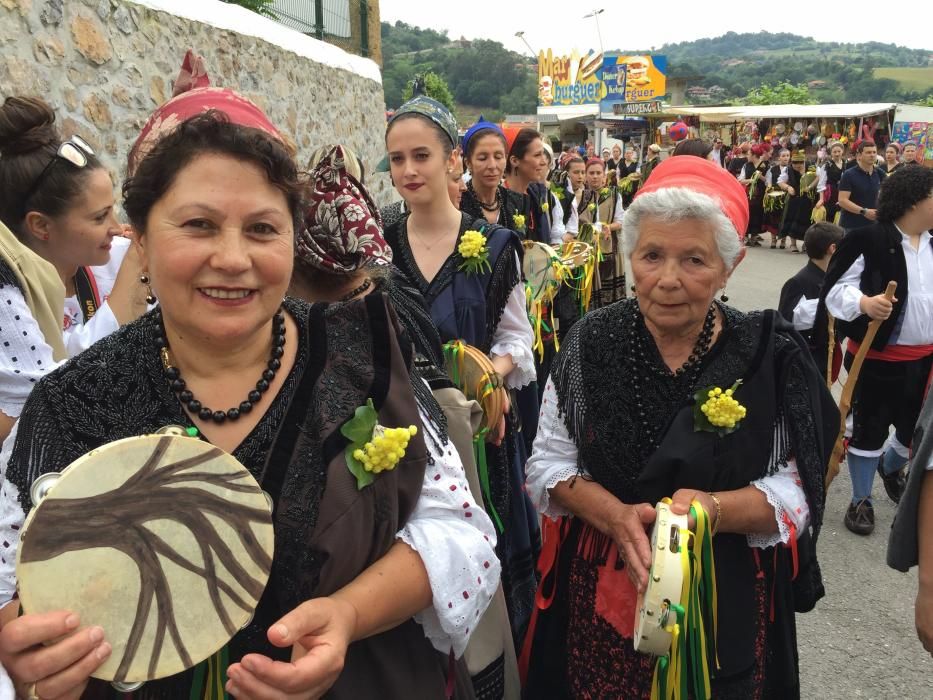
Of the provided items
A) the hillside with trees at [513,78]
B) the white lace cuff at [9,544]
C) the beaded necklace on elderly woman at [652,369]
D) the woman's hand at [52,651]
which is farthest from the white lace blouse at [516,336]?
the hillside with trees at [513,78]

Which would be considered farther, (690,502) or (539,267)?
(539,267)

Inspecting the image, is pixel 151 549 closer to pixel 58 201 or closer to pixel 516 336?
pixel 58 201

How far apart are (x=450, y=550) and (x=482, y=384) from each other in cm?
123

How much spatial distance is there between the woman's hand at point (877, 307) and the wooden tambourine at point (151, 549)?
12.3ft

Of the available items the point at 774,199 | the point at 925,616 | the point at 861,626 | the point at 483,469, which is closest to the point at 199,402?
the point at 483,469

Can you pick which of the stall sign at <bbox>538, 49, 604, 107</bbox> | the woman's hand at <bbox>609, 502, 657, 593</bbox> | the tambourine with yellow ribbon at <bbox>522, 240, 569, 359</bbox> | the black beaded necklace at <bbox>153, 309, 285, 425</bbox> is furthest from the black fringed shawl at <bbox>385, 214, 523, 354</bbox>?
the stall sign at <bbox>538, 49, 604, 107</bbox>

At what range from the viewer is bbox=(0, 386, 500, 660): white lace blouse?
138cm

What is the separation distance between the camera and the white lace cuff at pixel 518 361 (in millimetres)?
3240

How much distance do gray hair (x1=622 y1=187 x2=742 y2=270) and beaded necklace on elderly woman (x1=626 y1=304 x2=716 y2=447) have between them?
0.68 ft

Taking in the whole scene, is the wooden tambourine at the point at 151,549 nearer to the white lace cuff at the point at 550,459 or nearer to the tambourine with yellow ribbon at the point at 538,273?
the white lace cuff at the point at 550,459

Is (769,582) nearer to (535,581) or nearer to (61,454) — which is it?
(535,581)

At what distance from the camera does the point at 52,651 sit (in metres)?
1.02

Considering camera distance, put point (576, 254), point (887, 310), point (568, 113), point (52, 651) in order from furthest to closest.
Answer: point (568, 113) → point (576, 254) → point (887, 310) → point (52, 651)

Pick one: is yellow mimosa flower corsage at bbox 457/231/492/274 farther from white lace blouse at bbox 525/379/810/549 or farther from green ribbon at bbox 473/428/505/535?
white lace blouse at bbox 525/379/810/549
